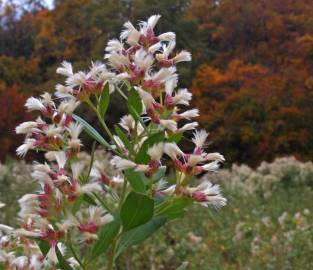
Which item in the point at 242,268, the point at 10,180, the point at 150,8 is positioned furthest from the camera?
the point at 150,8

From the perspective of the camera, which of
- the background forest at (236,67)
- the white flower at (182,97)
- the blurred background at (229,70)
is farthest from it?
the background forest at (236,67)

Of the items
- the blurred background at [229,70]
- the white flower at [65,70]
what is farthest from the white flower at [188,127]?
the blurred background at [229,70]

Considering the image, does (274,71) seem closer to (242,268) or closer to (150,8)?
(150,8)

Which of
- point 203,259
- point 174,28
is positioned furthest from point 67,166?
point 174,28

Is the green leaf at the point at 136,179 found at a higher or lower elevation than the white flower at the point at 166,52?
lower

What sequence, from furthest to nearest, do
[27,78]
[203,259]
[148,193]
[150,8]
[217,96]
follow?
[27,78], [217,96], [150,8], [203,259], [148,193]

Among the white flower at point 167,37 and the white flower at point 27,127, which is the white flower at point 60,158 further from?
the white flower at point 167,37

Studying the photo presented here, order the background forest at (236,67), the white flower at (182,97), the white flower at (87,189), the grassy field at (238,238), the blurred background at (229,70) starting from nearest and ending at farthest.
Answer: the white flower at (87,189) < the white flower at (182,97) < the grassy field at (238,238) < the blurred background at (229,70) < the background forest at (236,67)
